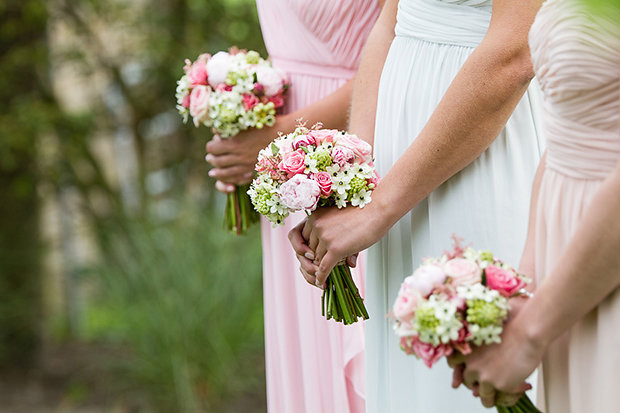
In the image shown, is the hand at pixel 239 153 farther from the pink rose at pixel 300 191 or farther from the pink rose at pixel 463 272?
the pink rose at pixel 463 272

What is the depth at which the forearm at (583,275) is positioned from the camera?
1392 mm

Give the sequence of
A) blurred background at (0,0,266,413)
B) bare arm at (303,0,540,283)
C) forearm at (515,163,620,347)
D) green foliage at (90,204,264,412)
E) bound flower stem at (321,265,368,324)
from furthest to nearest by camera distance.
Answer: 1. blurred background at (0,0,266,413)
2. green foliage at (90,204,264,412)
3. bound flower stem at (321,265,368,324)
4. bare arm at (303,0,540,283)
5. forearm at (515,163,620,347)

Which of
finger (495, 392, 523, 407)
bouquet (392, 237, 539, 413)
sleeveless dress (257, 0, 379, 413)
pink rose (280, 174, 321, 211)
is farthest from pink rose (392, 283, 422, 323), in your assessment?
sleeveless dress (257, 0, 379, 413)

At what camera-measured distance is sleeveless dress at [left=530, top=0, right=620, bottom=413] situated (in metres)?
1.46

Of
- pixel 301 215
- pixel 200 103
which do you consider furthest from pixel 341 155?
pixel 200 103

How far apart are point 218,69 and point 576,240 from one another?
1723 mm

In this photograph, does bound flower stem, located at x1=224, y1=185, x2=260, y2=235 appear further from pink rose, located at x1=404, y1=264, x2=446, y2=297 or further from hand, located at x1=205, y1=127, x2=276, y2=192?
pink rose, located at x1=404, y1=264, x2=446, y2=297

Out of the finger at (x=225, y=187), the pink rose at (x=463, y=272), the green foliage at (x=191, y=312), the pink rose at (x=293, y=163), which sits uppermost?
the pink rose at (x=293, y=163)

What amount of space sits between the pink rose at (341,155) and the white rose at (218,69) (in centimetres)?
96

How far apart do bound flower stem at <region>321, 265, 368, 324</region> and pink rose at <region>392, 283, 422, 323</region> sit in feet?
2.13

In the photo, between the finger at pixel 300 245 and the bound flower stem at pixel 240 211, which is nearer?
the finger at pixel 300 245

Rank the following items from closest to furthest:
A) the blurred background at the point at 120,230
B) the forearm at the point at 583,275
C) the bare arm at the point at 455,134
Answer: the forearm at the point at 583,275
the bare arm at the point at 455,134
the blurred background at the point at 120,230

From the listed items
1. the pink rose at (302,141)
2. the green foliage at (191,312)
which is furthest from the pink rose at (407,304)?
the green foliage at (191,312)

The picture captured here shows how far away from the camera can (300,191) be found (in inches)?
78.2
